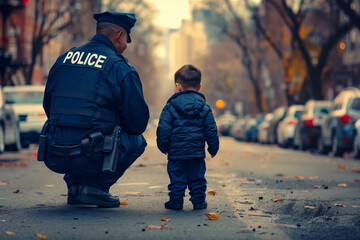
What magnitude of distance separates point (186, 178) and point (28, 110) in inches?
583

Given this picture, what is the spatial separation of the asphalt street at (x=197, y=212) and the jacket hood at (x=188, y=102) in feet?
3.05

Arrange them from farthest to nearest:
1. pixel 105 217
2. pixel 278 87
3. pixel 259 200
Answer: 1. pixel 278 87
2. pixel 259 200
3. pixel 105 217

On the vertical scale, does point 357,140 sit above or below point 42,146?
below

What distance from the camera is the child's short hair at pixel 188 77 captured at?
7.34m

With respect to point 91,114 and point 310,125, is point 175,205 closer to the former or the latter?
point 91,114

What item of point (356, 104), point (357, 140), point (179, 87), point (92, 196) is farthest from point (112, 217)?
point (356, 104)

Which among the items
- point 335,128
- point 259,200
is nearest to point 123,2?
point 335,128

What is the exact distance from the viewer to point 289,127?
27.0m

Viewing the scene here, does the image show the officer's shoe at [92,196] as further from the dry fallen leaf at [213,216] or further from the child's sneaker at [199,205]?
the dry fallen leaf at [213,216]

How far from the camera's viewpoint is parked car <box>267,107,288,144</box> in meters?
30.4

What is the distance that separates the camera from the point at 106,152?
6691 mm

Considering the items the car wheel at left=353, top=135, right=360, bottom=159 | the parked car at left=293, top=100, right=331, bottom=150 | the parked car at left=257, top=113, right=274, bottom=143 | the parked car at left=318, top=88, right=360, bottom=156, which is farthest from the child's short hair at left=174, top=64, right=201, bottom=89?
the parked car at left=257, top=113, right=274, bottom=143

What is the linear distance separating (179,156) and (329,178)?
4.75 meters

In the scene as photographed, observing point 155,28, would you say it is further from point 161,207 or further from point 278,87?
point 161,207
